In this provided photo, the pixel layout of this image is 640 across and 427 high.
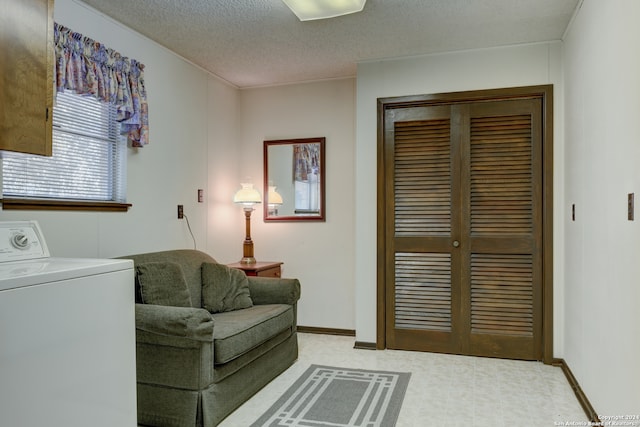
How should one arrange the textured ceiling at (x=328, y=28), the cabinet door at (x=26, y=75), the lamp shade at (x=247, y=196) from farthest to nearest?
the lamp shade at (x=247, y=196)
the textured ceiling at (x=328, y=28)
the cabinet door at (x=26, y=75)

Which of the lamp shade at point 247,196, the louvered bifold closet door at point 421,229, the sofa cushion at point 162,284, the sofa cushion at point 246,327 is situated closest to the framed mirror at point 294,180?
the lamp shade at point 247,196

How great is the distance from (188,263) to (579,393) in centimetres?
270

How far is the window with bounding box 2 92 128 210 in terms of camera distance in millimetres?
2520

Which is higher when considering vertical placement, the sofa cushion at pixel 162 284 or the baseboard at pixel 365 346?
the sofa cushion at pixel 162 284

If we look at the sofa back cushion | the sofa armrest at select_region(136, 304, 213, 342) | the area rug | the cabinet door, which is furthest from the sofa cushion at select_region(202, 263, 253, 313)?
the cabinet door

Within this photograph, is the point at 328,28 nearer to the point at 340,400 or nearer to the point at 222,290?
the point at 222,290

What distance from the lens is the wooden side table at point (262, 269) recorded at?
3938mm

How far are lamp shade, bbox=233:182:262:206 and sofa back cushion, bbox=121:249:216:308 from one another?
36.6 inches

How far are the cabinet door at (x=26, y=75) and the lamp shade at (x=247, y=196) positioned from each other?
7.46 feet

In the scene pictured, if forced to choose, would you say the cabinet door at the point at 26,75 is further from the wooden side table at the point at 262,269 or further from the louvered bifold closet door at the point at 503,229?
the louvered bifold closet door at the point at 503,229

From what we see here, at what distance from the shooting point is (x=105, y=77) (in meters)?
2.90

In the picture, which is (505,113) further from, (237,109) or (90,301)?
Result: (90,301)

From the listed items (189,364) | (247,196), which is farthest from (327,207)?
(189,364)

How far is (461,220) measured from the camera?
3709 mm
